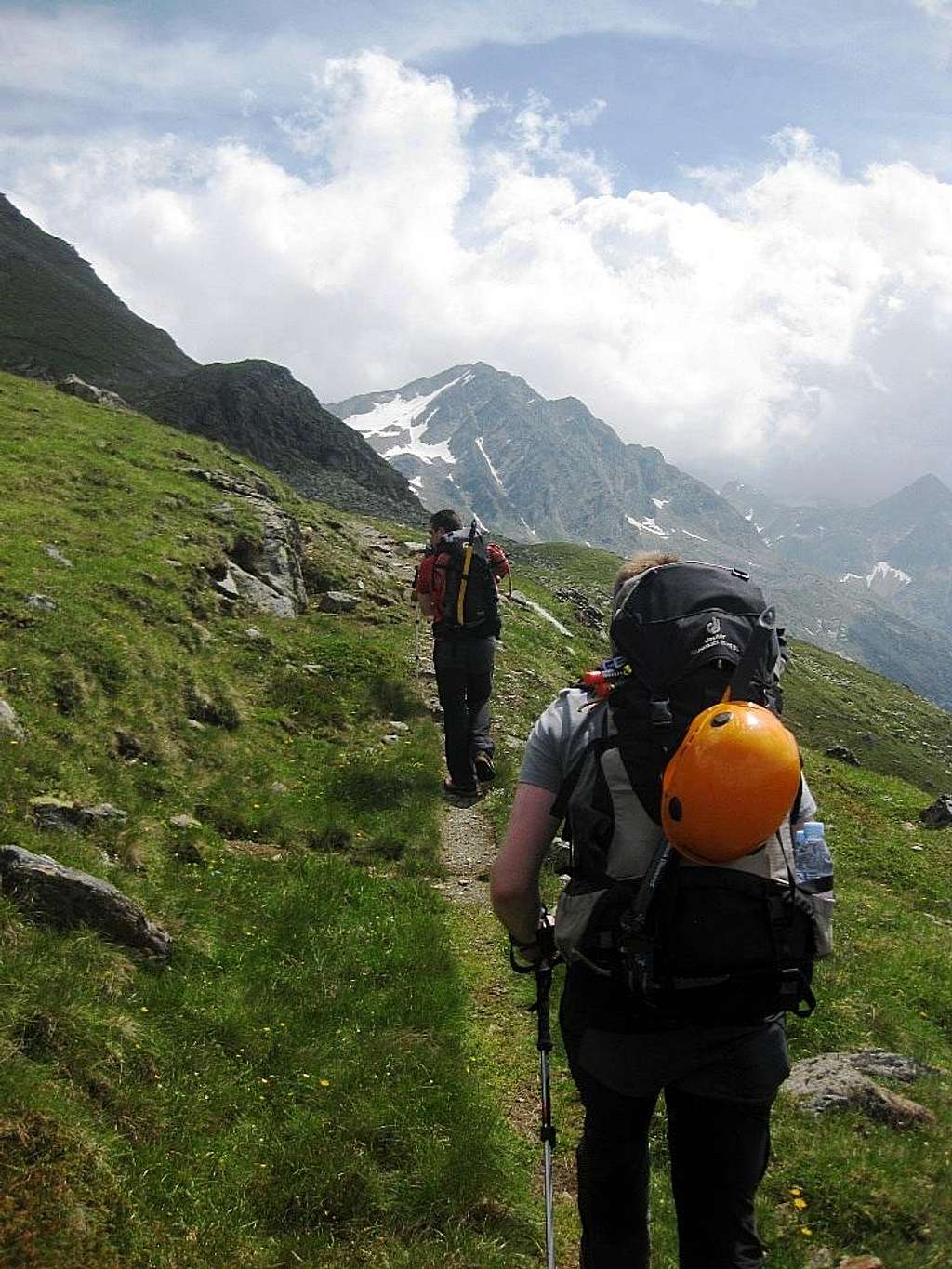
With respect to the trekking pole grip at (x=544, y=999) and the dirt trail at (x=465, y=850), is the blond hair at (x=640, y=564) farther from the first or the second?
the dirt trail at (x=465, y=850)

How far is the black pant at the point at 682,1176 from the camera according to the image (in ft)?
12.3

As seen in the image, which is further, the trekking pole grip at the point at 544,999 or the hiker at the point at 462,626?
the hiker at the point at 462,626

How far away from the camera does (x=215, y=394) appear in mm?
90125

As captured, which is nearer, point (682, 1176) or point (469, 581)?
point (682, 1176)

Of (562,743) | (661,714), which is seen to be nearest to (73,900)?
(562,743)

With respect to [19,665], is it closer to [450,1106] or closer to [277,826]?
[277,826]

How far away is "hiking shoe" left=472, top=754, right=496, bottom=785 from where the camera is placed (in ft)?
48.4

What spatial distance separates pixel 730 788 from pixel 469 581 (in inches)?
409

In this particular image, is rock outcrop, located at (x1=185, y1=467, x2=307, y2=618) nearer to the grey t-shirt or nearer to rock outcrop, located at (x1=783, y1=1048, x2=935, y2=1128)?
rock outcrop, located at (x1=783, y1=1048, x2=935, y2=1128)

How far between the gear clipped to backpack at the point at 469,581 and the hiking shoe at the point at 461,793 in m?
2.69

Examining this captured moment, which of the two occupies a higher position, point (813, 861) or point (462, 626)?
point (462, 626)

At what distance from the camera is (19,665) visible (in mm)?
11992

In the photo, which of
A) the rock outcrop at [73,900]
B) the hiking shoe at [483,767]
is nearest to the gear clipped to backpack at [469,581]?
the hiking shoe at [483,767]

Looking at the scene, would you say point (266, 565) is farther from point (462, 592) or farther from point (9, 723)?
point (9, 723)
